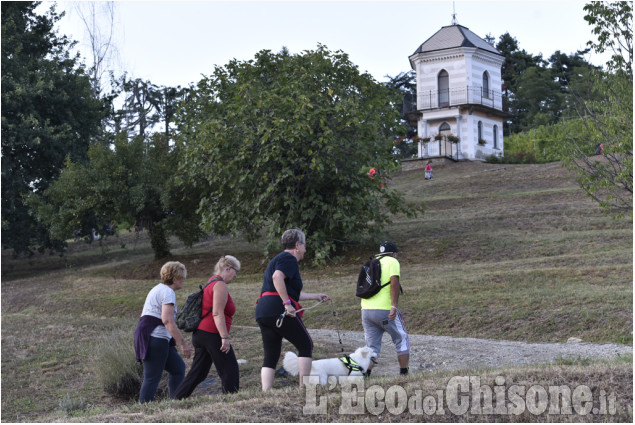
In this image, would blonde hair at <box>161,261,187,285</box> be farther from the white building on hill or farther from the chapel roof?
the chapel roof

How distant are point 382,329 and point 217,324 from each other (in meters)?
2.11

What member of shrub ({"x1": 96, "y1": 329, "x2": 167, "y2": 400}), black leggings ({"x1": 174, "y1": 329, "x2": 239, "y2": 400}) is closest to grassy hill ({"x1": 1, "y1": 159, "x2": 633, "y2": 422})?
shrub ({"x1": 96, "y1": 329, "x2": 167, "y2": 400})

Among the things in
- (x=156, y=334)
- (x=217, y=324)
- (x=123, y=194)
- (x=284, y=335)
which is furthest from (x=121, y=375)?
(x=123, y=194)

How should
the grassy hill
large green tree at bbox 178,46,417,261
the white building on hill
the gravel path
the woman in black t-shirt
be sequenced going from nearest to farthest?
the grassy hill < the woman in black t-shirt < the gravel path < large green tree at bbox 178,46,417,261 < the white building on hill

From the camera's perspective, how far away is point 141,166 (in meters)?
25.1

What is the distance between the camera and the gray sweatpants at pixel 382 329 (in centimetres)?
832

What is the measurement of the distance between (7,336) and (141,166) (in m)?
10.8

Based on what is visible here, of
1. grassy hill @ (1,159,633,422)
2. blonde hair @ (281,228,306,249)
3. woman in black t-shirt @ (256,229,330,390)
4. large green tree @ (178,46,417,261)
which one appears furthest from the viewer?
large green tree @ (178,46,417,261)

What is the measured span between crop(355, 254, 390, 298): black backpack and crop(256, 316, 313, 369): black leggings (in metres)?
1.30

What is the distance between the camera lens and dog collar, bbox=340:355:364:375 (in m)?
7.58

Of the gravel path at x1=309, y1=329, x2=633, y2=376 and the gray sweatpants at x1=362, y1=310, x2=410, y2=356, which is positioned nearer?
the gray sweatpants at x1=362, y1=310, x2=410, y2=356

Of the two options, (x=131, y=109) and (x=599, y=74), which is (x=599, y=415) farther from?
(x=131, y=109)

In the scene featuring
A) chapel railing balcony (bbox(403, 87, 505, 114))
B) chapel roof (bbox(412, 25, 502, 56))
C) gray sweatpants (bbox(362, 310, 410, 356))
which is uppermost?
chapel roof (bbox(412, 25, 502, 56))

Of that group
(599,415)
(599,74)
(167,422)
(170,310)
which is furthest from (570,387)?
(599,74)
